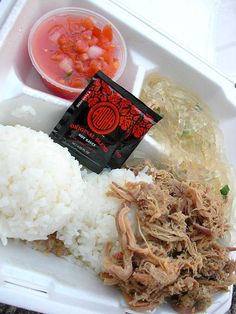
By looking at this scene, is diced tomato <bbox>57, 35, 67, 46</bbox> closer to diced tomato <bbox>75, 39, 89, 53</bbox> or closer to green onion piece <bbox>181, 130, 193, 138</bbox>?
diced tomato <bbox>75, 39, 89, 53</bbox>

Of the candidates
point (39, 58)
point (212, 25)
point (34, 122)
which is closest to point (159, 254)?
point (34, 122)

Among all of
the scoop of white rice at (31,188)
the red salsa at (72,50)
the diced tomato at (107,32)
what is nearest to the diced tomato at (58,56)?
the red salsa at (72,50)

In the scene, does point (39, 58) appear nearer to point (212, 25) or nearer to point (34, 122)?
point (34, 122)

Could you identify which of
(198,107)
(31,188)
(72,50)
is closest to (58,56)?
(72,50)

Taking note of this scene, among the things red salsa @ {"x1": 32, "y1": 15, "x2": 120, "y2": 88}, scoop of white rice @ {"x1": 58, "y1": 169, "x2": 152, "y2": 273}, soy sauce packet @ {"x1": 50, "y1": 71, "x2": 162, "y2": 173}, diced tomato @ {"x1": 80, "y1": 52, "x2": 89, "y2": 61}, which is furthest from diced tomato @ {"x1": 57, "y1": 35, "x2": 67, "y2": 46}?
scoop of white rice @ {"x1": 58, "y1": 169, "x2": 152, "y2": 273}

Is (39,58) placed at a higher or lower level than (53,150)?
higher

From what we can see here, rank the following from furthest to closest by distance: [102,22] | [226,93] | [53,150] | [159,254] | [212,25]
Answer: [212,25] < [226,93] < [102,22] < [53,150] < [159,254]
